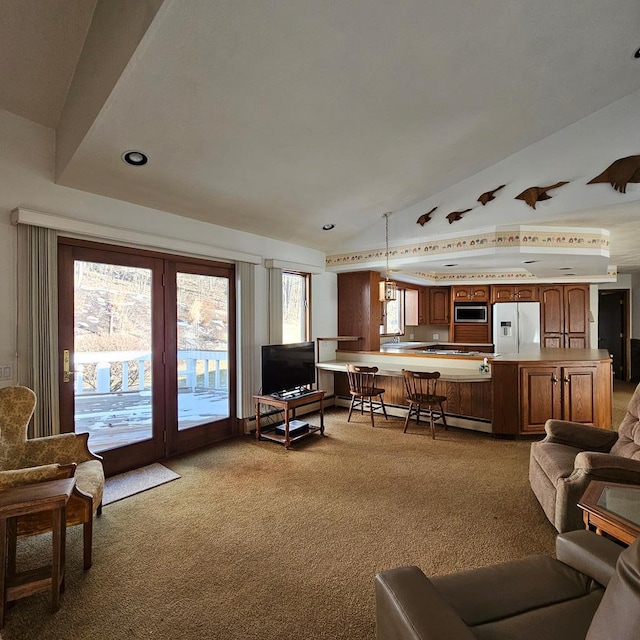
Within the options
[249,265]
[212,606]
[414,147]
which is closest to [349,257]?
[249,265]

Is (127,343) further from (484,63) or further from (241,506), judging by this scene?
(484,63)

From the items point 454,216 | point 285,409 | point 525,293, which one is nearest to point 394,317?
point 525,293

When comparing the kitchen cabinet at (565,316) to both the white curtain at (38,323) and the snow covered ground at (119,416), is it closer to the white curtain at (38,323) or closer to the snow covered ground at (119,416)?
the snow covered ground at (119,416)

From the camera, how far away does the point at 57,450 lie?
2.41 metres

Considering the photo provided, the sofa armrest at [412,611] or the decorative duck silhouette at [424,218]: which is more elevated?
the decorative duck silhouette at [424,218]

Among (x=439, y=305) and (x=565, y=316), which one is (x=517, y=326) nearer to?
(x=565, y=316)

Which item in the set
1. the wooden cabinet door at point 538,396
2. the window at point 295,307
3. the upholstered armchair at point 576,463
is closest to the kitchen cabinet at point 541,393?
the wooden cabinet door at point 538,396

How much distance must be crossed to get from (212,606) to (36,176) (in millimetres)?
3139

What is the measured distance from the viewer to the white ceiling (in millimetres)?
2006

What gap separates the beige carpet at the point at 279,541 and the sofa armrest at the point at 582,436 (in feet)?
1.74

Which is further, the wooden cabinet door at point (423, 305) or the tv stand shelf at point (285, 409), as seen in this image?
the wooden cabinet door at point (423, 305)

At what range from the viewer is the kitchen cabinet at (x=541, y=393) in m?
4.16

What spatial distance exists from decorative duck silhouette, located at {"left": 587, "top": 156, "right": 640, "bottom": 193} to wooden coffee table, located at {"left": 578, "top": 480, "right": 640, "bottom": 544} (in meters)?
2.65

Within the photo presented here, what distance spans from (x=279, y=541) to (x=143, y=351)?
215cm
